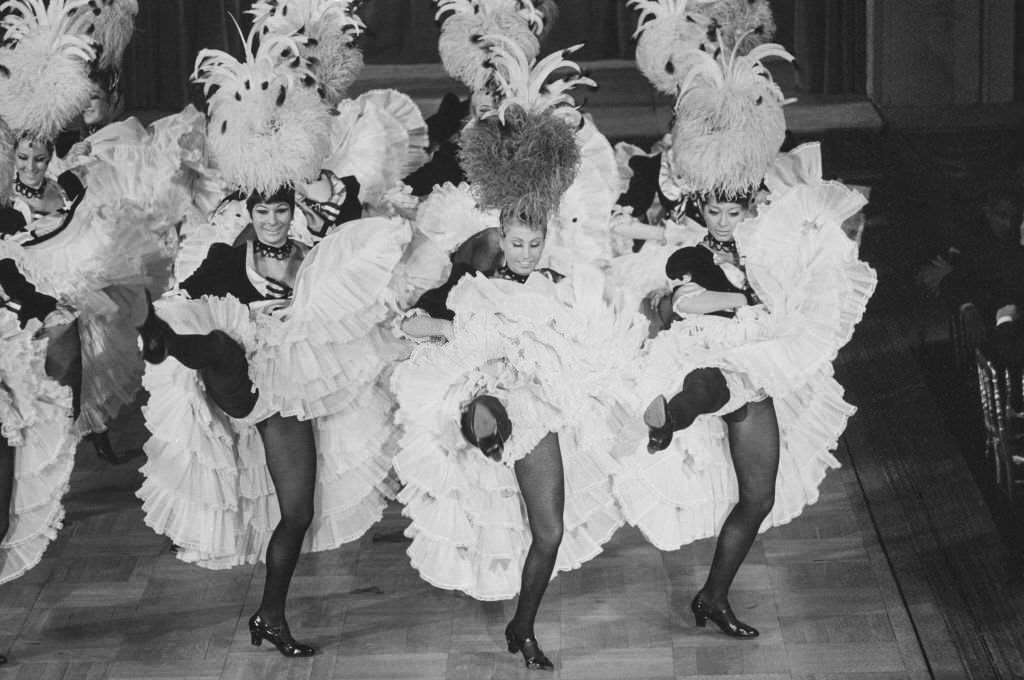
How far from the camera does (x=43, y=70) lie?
5.66m

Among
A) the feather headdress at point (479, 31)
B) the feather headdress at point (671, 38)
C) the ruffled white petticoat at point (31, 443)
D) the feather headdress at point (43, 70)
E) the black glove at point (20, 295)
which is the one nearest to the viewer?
the ruffled white petticoat at point (31, 443)

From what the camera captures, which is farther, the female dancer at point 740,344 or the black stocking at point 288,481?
the black stocking at point 288,481

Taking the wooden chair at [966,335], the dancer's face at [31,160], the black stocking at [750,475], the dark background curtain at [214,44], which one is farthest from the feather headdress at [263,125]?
the dark background curtain at [214,44]

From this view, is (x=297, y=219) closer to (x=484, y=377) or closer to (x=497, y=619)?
(x=484, y=377)

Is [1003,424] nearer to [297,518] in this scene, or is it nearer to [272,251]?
[297,518]

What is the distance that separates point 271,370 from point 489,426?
0.72 meters

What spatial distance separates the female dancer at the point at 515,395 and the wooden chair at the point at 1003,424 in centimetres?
170

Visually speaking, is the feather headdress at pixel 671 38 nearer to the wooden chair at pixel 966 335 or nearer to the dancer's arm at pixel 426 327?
the wooden chair at pixel 966 335

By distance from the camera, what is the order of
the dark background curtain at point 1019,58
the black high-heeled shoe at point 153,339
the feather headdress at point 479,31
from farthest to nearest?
the dark background curtain at point 1019,58, the feather headdress at point 479,31, the black high-heeled shoe at point 153,339

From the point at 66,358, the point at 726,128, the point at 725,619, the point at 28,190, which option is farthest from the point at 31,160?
the point at 725,619

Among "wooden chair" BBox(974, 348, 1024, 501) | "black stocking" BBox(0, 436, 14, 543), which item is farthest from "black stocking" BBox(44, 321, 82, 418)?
"wooden chair" BBox(974, 348, 1024, 501)

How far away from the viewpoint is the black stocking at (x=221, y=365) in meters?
4.26

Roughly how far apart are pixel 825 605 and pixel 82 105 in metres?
3.17

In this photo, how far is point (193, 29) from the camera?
1338 centimetres
